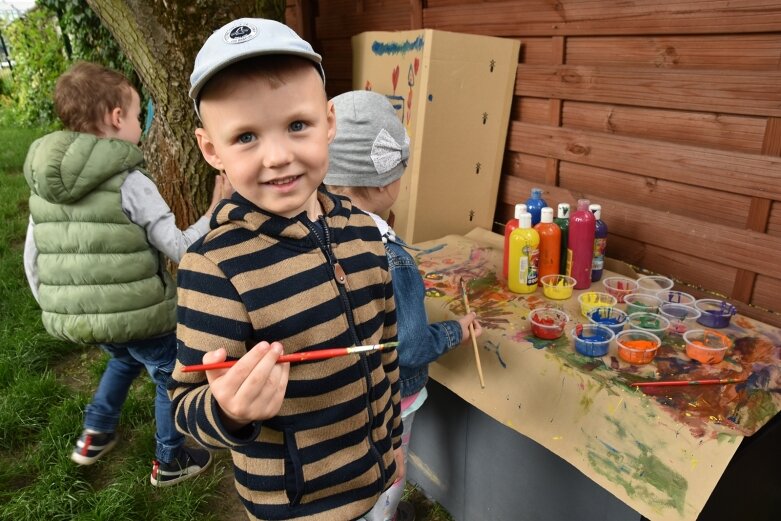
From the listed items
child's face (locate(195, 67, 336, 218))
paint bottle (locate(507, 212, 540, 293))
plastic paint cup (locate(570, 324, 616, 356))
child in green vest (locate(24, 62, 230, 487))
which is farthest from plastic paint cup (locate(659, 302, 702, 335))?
child in green vest (locate(24, 62, 230, 487))

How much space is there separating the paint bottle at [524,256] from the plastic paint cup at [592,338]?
386mm

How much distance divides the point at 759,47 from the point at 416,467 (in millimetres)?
2310

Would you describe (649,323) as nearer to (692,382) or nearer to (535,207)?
(692,382)

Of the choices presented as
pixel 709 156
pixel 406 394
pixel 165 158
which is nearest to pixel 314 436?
pixel 406 394

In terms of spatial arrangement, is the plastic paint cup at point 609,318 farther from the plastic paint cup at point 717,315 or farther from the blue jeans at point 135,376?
the blue jeans at point 135,376

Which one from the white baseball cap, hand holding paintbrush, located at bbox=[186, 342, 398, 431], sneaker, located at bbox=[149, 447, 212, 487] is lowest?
sneaker, located at bbox=[149, 447, 212, 487]

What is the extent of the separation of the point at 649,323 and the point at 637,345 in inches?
7.7

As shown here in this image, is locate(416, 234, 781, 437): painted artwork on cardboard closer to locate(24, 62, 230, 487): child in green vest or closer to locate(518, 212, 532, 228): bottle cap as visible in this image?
locate(518, 212, 532, 228): bottle cap

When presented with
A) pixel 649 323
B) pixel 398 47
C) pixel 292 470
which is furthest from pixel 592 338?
pixel 398 47

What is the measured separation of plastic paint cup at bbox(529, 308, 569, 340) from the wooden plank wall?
72cm

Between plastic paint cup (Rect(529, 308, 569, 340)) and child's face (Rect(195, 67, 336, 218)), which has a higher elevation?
child's face (Rect(195, 67, 336, 218))

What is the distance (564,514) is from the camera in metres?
1.99

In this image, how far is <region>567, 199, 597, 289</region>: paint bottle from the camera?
2326 mm

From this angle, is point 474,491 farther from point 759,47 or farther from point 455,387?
point 759,47
